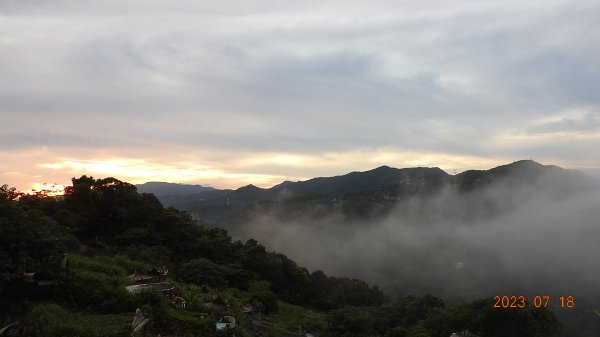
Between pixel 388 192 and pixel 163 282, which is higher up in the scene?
pixel 388 192

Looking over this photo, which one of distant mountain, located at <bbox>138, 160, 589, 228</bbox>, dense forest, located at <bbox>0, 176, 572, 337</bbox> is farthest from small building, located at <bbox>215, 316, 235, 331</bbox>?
distant mountain, located at <bbox>138, 160, 589, 228</bbox>

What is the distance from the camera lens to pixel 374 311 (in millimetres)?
35062

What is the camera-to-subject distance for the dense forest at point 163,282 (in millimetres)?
15266

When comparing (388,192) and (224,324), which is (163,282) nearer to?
(224,324)

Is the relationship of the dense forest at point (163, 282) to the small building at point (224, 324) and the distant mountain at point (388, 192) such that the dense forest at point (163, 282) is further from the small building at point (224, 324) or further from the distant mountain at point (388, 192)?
the distant mountain at point (388, 192)

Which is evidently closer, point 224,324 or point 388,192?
point 224,324

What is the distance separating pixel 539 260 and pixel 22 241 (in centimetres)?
7835

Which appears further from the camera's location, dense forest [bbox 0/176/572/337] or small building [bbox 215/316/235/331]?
small building [bbox 215/316/235/331]

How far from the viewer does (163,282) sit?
23078 millimetres

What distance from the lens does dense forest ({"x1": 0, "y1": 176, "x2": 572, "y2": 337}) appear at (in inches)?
601

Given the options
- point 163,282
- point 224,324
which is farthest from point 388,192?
point 224,324

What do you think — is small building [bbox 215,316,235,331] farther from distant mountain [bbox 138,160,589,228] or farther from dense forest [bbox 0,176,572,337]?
distant mountain [bbox 138,160,589,228]

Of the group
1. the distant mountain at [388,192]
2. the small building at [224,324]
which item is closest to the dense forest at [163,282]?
the small building at [224,324]

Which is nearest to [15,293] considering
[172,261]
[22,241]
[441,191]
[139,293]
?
[22,241]
